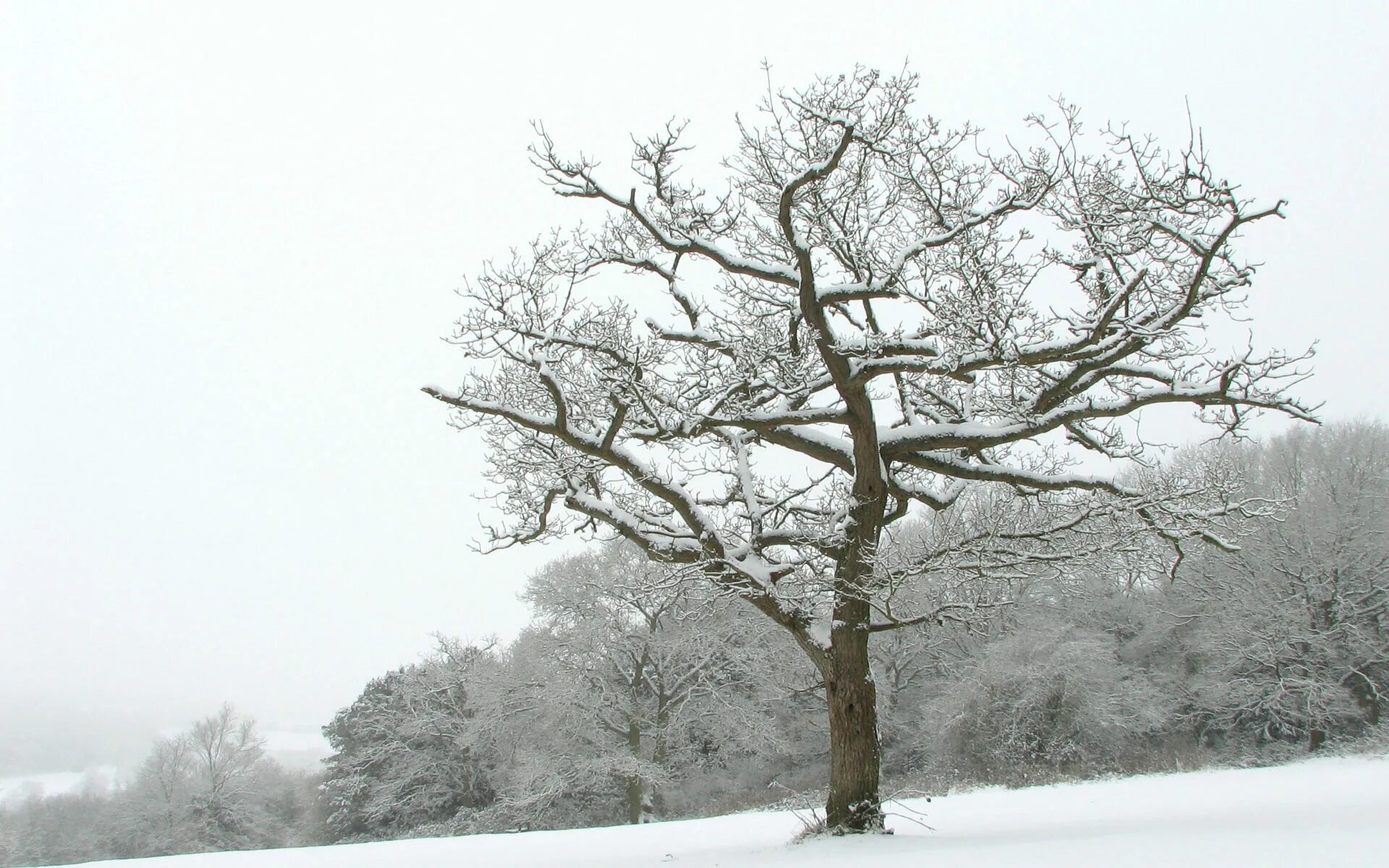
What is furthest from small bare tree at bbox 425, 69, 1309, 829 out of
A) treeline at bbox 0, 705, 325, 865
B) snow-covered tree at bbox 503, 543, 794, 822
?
treeline at bbox 0, 705, 325, 865

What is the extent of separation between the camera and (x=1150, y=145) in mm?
7449

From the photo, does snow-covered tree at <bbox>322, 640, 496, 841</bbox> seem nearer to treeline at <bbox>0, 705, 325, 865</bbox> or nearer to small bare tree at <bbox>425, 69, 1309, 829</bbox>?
treeline at <bbox>0, 705, 325, 865</bbox>

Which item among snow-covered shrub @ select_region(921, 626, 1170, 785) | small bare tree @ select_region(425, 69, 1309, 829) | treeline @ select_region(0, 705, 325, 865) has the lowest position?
treeline @ select_region(0, 705, 325, 865)

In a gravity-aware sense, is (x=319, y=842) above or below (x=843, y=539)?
below

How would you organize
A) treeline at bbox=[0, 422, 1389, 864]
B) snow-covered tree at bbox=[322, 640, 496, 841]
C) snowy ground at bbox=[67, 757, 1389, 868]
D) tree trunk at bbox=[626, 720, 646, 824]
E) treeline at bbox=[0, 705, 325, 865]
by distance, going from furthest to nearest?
1. treeline at bbox=[0, 705, 325, 865]
2. snow-covered tree at bbox=[322, 640, 496, 841]
3. tree trunk at bbox=[626, 720, 646, 824]
4. treeline at bbox=[0, 422, 1389, 864]
5. snowy ground at bbox=[67, 757, 1389, 868]

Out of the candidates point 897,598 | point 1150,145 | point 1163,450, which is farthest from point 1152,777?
point 1150,145

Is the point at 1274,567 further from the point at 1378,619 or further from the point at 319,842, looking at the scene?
the point at 319,842

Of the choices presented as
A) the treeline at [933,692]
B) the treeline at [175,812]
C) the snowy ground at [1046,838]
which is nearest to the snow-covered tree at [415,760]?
the treeline at [933,692]

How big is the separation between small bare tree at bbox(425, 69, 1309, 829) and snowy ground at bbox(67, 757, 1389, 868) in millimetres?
1512

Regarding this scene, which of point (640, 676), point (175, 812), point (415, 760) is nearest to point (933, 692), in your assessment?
point (640, 676)

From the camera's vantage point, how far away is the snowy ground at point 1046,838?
5.04 meters

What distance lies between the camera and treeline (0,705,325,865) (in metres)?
29.6

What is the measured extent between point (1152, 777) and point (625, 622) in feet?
45.1

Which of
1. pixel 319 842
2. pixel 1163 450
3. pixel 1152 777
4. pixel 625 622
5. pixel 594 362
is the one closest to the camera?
pixel 594 362
